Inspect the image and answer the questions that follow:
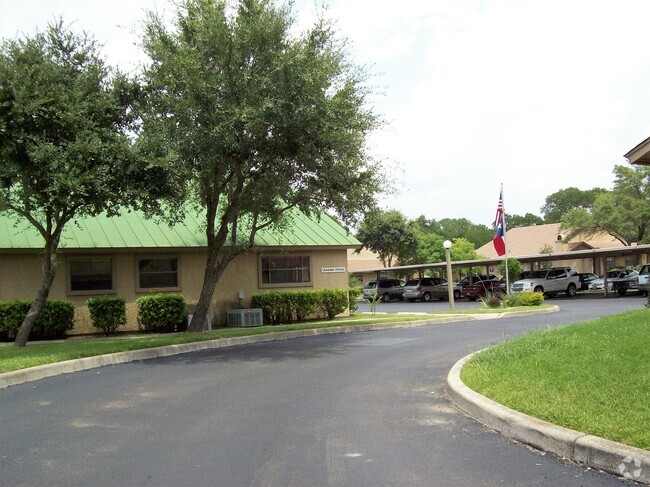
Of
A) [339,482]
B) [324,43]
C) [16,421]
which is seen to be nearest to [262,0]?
[324,43]

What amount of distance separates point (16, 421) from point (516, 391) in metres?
5.87

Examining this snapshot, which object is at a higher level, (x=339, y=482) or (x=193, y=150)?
(x=193, y=150)

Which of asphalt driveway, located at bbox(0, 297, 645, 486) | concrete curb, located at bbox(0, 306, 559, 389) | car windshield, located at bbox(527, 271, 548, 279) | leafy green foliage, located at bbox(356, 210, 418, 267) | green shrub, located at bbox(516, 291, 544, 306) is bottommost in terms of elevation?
asphalt driveway, located at bbox(0, 297, 645, 486)

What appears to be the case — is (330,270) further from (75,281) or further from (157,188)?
(157,188)

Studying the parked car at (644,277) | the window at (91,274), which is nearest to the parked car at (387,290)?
the parked car at (644,277)

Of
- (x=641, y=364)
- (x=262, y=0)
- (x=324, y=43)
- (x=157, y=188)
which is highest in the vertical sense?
(x=262, y=0)

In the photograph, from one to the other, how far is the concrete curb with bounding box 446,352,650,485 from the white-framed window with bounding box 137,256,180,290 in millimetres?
15826

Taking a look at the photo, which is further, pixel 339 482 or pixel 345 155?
pixel 345 155

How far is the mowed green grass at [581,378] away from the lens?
5.58 metres

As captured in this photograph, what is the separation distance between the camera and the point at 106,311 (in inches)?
754

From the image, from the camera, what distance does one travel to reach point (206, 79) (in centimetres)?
1395

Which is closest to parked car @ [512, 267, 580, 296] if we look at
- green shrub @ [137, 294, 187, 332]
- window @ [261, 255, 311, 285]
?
window @ [261, 255, 311, 285]

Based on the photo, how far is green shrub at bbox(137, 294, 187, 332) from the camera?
19688 millimetres

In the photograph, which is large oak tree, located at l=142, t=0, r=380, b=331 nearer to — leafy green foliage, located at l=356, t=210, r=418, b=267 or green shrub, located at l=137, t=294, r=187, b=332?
green shrub, located at l=137, t=294, r=187, b=332
